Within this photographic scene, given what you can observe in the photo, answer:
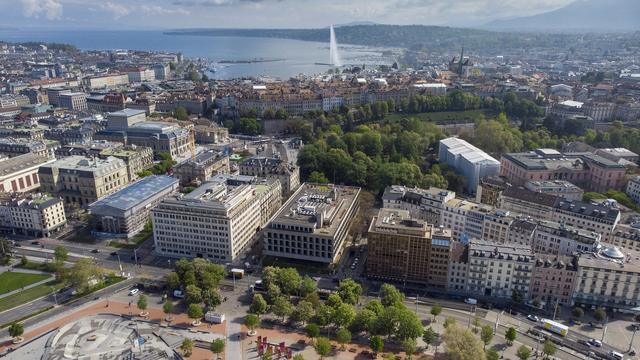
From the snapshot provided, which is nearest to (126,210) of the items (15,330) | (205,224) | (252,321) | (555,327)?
(205,224)

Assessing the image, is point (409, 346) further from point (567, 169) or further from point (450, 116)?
point (450, 116)

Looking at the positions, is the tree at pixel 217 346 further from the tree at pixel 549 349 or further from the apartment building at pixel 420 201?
the apartment building at pixel 420 201

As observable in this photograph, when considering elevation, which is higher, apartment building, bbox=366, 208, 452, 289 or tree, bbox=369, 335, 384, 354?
apartment building, bbox=366, 208, 452, 289

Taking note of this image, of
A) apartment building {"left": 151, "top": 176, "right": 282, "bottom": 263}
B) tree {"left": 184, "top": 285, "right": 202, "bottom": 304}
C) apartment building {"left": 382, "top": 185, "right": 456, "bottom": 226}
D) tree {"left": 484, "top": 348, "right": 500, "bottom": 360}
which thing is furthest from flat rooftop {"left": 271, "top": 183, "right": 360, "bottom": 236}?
tree {"left": 484, "top": 348, "right": 500, "bottom": 360}

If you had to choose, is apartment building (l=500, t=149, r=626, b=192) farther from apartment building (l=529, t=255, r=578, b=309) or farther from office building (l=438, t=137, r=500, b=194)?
apartment building (l=529, t=255, r=578, b=309)

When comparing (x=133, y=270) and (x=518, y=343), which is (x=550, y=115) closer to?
(x=518, y=343)

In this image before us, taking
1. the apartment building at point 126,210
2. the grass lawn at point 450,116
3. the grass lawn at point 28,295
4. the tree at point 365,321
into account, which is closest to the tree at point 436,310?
the tree at point 365,321

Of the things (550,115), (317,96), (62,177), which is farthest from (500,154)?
(62,177)
